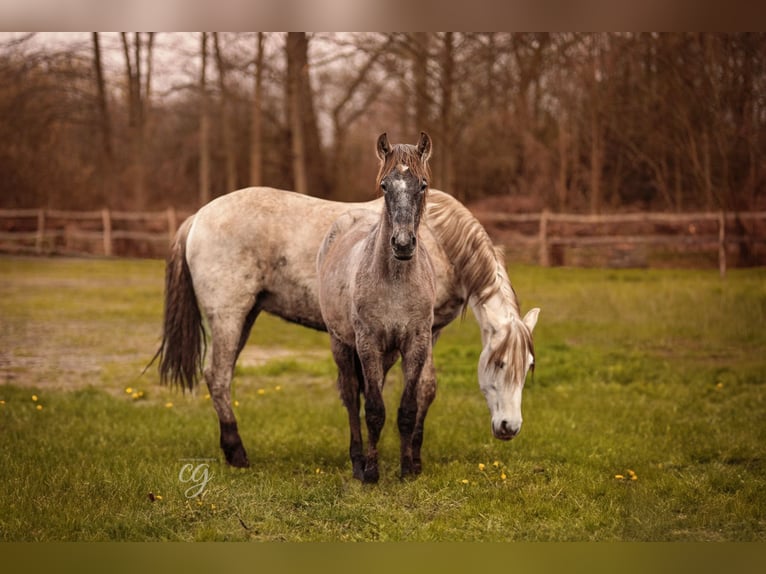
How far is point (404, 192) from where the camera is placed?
3.26 meters

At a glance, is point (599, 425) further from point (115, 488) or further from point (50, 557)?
point (50, 557)

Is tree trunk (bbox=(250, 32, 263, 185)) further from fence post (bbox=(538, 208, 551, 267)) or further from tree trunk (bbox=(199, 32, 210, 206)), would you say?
fence post (bbox=(538, 208, 551, 267))

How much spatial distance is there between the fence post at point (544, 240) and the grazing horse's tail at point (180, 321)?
7.93 feet

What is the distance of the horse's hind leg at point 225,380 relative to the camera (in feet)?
13.9

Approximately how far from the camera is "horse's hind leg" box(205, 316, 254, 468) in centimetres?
422

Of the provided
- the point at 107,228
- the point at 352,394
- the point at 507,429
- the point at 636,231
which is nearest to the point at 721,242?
the point at 636,231

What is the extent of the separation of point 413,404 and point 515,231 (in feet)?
7.48

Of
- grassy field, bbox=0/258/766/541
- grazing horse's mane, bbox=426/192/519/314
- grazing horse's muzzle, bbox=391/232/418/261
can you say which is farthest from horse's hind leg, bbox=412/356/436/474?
grazing horse's muzzle, bbox=391/232/418/261

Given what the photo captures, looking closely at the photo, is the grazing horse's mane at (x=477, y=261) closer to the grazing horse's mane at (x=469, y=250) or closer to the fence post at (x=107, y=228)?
the grazing horse's mane at (x=469, y=250)

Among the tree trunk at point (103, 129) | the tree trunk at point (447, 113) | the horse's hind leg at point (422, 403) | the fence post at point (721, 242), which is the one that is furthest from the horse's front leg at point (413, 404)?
the tree trunk at point (103, 129)

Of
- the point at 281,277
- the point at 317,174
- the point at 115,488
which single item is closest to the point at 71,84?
the point at 317,174

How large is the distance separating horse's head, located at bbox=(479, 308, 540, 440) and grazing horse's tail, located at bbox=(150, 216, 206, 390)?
1.68m

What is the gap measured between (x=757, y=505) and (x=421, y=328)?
1943 millimetres
